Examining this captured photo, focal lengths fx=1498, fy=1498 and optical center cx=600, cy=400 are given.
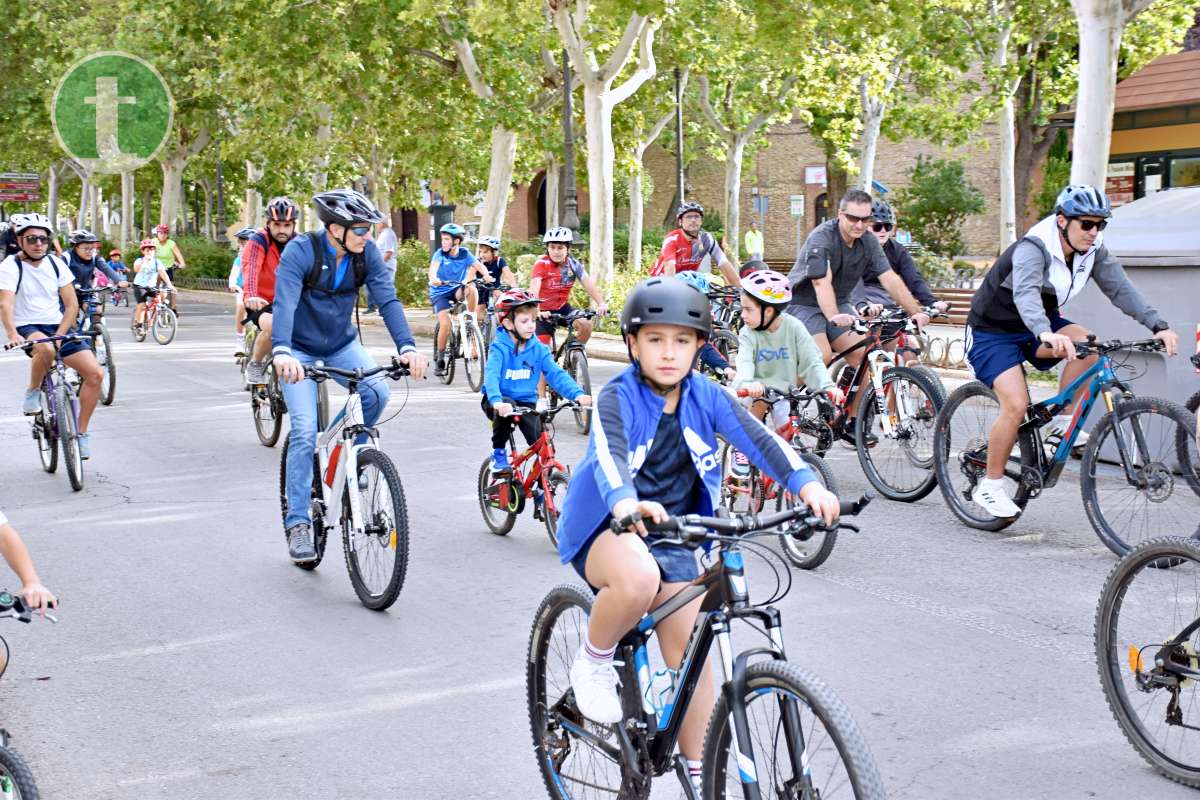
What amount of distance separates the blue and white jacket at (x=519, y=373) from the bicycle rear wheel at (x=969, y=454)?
220cm

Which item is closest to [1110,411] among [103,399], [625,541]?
[625,541]

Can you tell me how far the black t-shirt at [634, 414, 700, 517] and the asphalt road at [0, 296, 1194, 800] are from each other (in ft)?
4.01

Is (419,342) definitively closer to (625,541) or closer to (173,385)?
(173,385)

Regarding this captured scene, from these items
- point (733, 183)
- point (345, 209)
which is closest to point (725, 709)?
point (345, 209)

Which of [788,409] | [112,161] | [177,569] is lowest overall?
[177,569]

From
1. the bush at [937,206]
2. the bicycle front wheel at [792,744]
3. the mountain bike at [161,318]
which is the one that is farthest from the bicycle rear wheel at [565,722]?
the bush at [937,206]

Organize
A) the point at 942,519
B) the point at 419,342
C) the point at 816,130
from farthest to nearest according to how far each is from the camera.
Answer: the point at 816,130 < the point at 419,342 < the point at 942,519

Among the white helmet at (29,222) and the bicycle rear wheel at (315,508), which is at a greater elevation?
the white helmet at (29,222)

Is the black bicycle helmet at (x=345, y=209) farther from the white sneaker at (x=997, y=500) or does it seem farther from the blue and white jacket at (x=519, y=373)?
the white sneaker at (x=997, y=500)

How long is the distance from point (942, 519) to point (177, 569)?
4405 mm

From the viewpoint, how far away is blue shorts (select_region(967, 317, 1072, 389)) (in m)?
8.05

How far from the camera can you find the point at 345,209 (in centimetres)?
704

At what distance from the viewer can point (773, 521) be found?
3.26m

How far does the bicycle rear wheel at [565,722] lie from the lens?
13.1 ft
